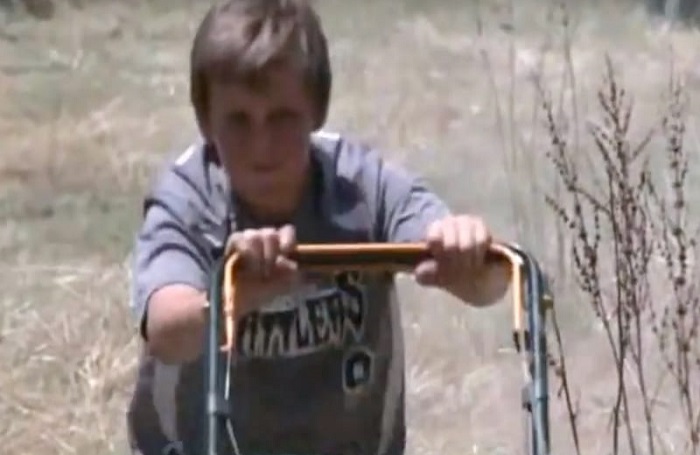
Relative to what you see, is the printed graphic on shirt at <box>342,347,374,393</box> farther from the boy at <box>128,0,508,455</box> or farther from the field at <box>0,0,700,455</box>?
the field at <box>0,0,700,455</box>

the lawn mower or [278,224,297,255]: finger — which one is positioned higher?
[278,224,297,255]: finger

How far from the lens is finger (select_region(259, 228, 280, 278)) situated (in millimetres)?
1675

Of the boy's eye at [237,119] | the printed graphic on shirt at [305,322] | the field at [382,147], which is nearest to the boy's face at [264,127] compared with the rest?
the boy's eye at [237,119]

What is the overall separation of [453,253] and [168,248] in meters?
0.33

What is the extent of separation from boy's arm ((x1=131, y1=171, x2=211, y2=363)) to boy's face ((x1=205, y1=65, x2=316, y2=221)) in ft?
0.27

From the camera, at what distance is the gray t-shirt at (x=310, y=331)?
1.97 meters

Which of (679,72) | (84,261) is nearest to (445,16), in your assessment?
(679,72)

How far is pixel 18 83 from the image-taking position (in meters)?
4.51

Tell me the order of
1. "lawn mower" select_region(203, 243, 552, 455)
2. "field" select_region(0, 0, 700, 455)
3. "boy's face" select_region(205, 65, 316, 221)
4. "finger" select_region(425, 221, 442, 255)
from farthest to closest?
"field" select_region(0, 0, 700, 455) → "boy's face" select_region(205, 65, 316, 221) → "finger" select_region(425, 221, 442, 255) → "lawn mower" select_region(203, 243, 552, 455)

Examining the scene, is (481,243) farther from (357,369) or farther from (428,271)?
(357,369)

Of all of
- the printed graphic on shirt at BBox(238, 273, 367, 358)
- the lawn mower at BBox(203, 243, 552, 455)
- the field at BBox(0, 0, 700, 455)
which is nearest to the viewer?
the lawn mower at BBox(203, 243, 552, 455)

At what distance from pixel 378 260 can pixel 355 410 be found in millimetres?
342

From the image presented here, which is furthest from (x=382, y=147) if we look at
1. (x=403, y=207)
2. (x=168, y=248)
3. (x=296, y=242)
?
(x=296, y=242)

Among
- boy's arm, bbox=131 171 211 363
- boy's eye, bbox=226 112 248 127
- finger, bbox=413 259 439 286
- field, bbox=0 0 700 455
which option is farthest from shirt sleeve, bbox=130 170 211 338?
field, bbox=0 0 700 455
